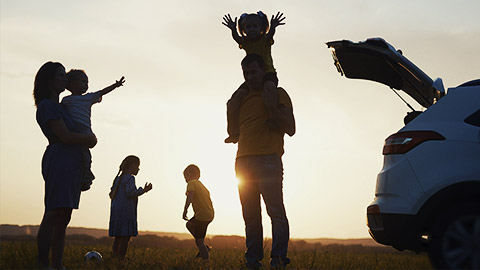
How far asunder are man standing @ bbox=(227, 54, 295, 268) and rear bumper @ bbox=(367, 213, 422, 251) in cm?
124

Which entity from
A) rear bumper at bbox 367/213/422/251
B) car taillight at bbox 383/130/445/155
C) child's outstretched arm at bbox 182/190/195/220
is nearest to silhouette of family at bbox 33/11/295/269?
rear bumper at bbox 367/213/422/251

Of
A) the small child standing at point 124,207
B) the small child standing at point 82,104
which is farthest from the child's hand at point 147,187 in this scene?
the small child standing at point 82,104

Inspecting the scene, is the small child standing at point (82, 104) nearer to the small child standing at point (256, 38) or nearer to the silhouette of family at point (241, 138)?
the silhouette of family at point (241, 138)

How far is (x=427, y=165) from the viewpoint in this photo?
5293 millimetres

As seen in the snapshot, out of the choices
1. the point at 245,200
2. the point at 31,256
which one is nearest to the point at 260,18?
the point at 245,200

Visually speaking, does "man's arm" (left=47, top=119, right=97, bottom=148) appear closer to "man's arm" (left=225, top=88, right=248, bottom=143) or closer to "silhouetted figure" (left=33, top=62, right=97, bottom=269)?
"silhouetted figure" (left=33, top=62, right=97, bottom=269)

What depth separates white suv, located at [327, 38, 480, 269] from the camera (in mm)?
4805

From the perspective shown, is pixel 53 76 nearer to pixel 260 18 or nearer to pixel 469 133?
Answer: pixel 260 18

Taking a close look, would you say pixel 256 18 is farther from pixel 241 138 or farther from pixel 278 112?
pixel 241 138

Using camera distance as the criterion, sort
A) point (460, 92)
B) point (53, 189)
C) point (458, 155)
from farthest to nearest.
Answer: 1. point (53, 189)
2. point (460, 92)
3. point (458, 155)

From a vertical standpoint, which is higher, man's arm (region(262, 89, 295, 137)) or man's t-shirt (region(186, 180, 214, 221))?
man's arm (region(262, 89, 295, 137))

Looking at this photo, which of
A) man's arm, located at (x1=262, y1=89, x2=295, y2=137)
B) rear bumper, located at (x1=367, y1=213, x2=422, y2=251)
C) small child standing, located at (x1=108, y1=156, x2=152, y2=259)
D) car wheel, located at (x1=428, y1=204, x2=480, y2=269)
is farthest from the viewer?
small child standing, located at (x1=108, y1=156, x2=152, y2=259)

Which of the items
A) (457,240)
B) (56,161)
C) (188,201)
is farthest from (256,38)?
(188,201)

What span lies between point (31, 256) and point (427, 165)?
14.9 ft
